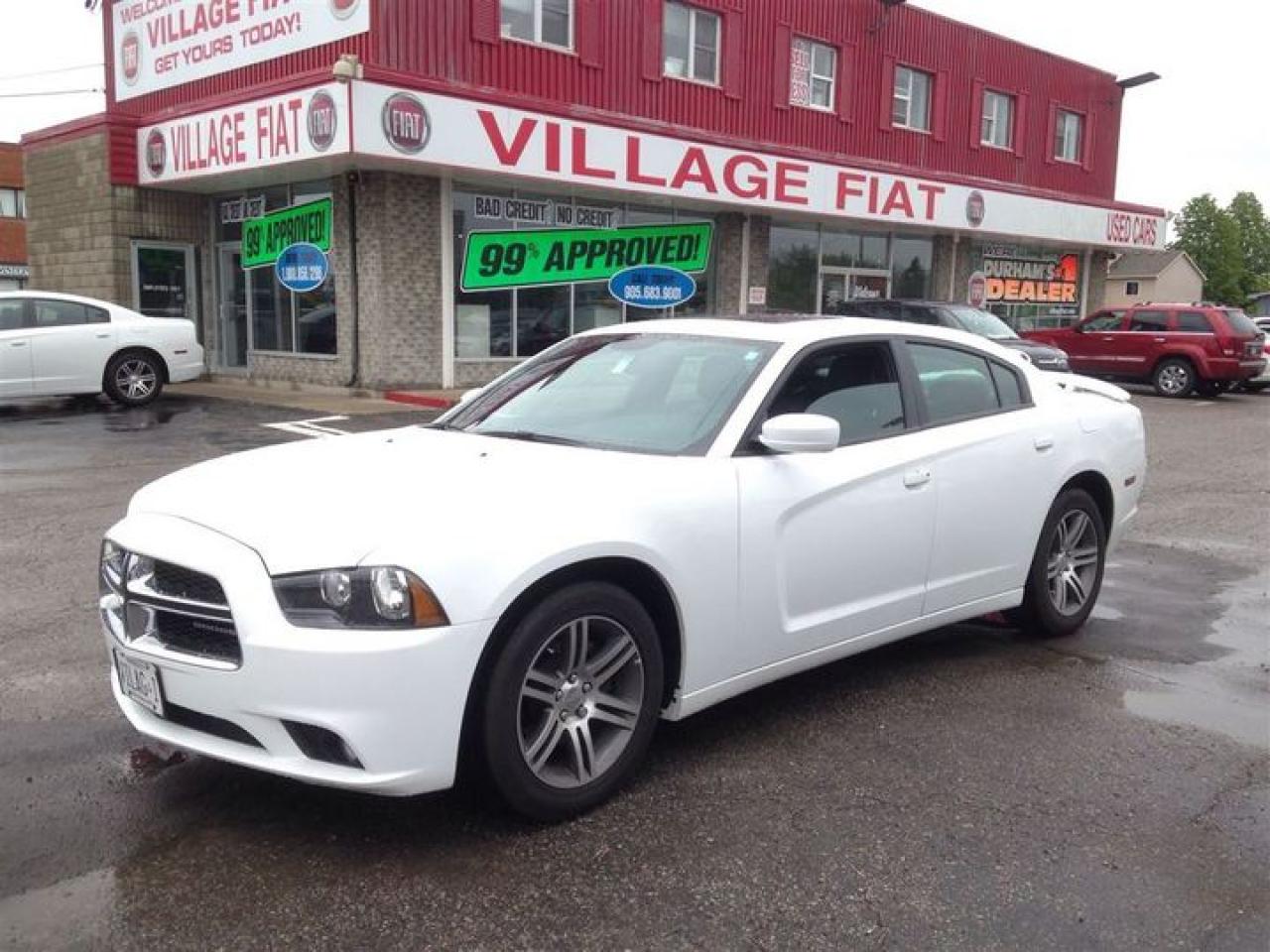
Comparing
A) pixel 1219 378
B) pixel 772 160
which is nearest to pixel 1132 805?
pixel 772 160

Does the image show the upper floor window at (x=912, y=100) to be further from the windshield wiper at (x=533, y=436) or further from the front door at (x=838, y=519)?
the windshield wiper at (x=533, y=436)

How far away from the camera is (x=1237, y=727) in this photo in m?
4.30

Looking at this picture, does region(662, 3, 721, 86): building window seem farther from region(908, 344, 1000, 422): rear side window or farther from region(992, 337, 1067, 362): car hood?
region(908, 344, 1000, 422): rear side window

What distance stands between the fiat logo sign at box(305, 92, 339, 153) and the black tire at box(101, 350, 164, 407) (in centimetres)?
357

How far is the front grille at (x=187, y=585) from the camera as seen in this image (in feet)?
10.2

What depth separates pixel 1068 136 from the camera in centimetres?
2966

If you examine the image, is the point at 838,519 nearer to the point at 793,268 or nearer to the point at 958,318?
the point at 958,318

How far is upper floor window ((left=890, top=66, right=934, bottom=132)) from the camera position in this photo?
80.4 feet

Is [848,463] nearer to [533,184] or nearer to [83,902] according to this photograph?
[83,902]

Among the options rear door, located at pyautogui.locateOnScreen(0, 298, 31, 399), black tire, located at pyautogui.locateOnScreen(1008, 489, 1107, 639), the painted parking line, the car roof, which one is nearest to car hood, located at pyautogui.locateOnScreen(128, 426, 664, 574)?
the car roof

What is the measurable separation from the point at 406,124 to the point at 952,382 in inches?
447

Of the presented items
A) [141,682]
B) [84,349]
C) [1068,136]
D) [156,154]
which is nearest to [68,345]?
[84,349]

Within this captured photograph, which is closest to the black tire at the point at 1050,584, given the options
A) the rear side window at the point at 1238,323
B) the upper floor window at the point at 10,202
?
the rear side window at the point at 1238,323

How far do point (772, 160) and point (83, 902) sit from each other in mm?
18548
